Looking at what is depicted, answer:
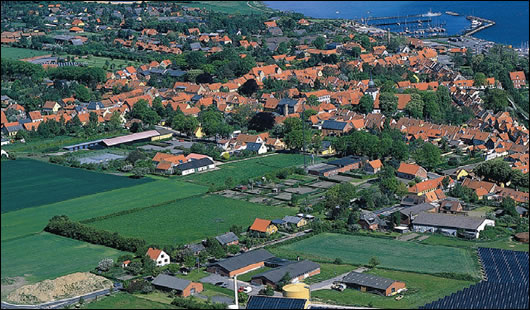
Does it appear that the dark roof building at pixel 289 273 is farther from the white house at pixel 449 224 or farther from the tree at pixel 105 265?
the white house at pixel 449 224

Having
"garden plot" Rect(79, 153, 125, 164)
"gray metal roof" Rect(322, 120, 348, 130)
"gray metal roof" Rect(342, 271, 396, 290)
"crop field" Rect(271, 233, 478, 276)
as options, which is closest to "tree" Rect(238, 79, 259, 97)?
"gray metal roof" Rect(322, 120, 348, 130)

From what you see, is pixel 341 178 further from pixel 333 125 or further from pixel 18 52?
pixel 18 52

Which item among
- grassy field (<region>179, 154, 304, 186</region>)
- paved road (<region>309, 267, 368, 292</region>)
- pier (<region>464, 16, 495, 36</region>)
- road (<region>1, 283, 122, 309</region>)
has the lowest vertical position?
road (<region>1, 283, 122, 309</region>)

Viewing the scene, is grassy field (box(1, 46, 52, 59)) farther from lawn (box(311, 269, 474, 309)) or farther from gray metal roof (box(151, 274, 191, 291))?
lawn (box(311, 269, 474, 309))

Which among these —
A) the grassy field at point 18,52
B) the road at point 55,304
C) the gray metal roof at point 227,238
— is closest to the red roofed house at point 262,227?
the gray metal roof at point 227,238

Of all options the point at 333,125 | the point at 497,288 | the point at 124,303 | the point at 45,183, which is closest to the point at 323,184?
the point at 333,125

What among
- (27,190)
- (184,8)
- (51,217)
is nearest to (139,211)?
(51,217)

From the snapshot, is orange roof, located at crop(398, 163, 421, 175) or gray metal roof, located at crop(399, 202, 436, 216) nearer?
gray metal roof, located at crop(399, 202, 436, 216)

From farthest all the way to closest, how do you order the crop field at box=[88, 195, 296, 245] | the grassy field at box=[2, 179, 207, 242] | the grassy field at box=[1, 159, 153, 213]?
the grassy field at box=[1, 159, 153, 213], the grassy field at box=[2, 179, 207, 242], the crop field at box=[88, 195, 296, 245]
